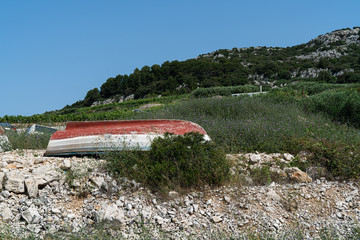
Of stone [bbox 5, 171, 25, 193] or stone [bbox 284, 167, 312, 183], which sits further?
stone [bbox 284, 167, 312, 183]

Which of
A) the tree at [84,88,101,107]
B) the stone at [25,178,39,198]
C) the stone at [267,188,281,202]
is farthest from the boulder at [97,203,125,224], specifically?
the tree at [84,88,101,107]

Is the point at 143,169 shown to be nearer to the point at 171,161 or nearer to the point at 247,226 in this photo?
the point at 171,161

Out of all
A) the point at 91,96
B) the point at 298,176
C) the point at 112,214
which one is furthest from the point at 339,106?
Answer: the point at 91,96

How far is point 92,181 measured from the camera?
176 inches

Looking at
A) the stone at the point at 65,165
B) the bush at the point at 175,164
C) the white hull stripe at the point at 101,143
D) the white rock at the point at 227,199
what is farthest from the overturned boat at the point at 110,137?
the white rock at the point at 227,199

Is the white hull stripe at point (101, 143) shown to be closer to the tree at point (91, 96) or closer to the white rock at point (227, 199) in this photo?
the white rock at point (227, 199)

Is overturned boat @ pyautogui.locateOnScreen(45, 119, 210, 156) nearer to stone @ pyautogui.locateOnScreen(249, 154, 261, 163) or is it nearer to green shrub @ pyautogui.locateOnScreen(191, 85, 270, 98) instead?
stone @ pyautogui.locateOnScreen(249, 154, 261, 163)

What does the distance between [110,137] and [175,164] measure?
→ 148 cm

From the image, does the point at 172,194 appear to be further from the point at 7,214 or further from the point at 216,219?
the point at 7,214

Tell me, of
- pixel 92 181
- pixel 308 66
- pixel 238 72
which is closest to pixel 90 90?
pixel 238 72

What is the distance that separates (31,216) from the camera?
3711 mm

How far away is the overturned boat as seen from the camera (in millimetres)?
5121

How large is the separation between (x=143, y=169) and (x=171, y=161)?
45 centimetres

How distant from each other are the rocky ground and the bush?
0.17 meters
